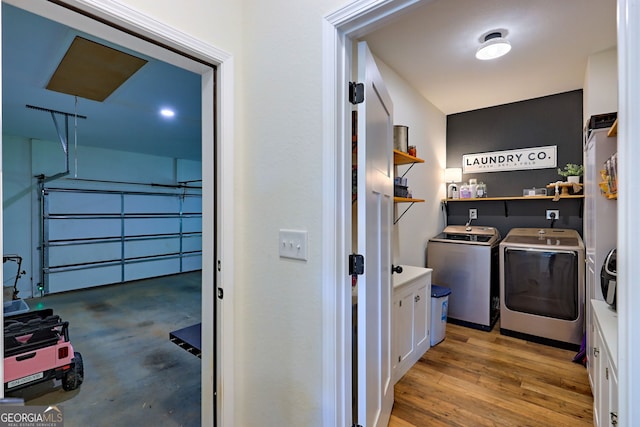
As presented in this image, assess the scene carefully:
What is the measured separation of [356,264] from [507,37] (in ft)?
7.62

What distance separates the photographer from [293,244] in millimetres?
1308

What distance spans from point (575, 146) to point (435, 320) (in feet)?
8.30

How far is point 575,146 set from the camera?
3277mm

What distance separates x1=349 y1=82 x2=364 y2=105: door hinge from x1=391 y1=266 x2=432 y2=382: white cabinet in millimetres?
1345

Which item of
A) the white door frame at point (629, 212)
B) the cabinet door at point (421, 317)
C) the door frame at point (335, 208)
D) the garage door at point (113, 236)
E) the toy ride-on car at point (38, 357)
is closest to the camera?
the white door frame at point (629, 212)

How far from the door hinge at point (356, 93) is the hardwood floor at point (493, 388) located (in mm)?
1888

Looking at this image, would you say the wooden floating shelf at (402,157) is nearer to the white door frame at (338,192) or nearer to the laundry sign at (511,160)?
the white door frame at (338,192)

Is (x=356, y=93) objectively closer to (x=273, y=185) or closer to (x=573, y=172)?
(x=273, y=185)

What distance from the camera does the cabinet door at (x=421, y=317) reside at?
2.46 metres

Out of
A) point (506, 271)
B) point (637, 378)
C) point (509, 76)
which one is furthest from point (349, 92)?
point (506, 271)

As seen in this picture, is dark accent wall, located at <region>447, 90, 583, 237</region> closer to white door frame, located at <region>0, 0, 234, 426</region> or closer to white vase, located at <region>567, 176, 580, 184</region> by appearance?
white vase, located at <region>567, 176, 580, 184</region>

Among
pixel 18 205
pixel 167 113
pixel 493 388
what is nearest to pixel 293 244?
pixel 493 388

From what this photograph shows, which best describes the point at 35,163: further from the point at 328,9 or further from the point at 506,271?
the point at 506,271

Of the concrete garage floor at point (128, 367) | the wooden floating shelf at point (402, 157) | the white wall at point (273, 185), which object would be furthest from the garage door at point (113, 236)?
the wooden floating shelf at point (402, 157)
